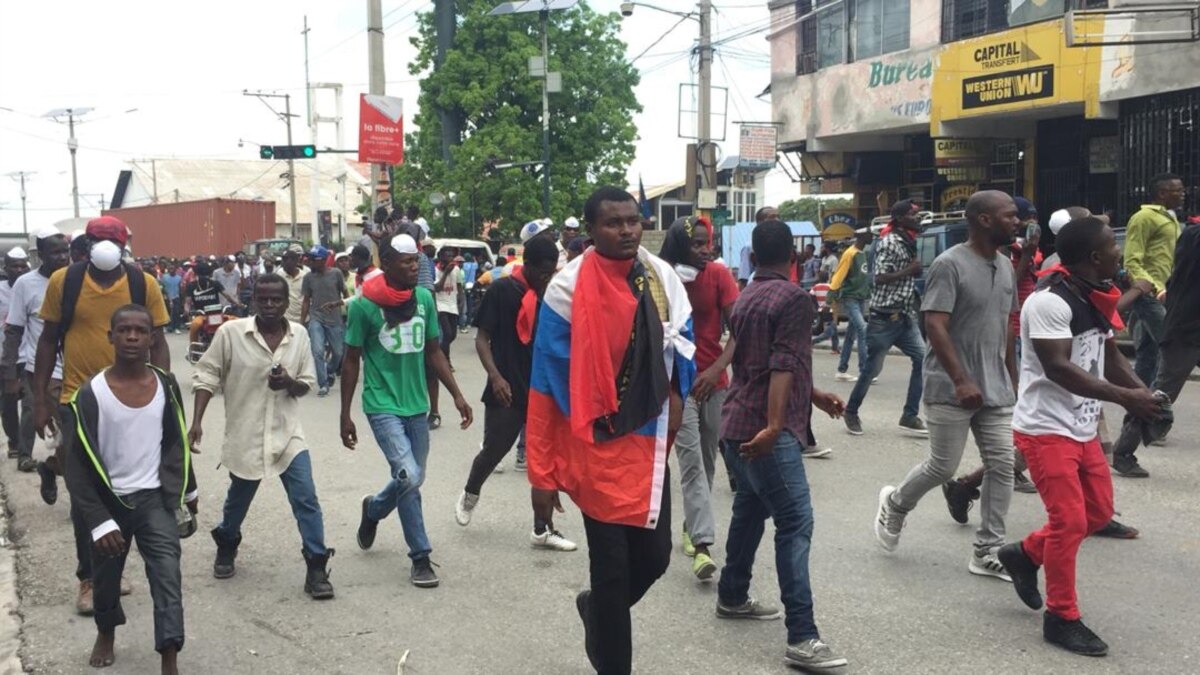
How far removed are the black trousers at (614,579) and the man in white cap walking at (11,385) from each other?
5904mm

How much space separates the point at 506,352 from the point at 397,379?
3.74ft

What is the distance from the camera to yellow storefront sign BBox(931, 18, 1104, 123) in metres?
18.9

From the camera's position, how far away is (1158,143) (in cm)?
1811

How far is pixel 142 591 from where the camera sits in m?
5.66

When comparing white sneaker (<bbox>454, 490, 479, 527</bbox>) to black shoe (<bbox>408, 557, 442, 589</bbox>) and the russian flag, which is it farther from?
the russian flag

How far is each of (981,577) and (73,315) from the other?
191 inches

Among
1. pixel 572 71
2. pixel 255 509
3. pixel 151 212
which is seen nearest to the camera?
pixel 255 509

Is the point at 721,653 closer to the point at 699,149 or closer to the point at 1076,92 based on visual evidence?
the point at 1076,92

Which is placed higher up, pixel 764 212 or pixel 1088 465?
pixel 764 212

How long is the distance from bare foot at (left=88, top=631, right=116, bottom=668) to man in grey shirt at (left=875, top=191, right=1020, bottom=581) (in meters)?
3.80

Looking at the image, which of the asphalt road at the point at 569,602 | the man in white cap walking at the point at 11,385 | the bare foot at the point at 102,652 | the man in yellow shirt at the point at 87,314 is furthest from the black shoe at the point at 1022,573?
the man in white cap walking at the point at 11,385

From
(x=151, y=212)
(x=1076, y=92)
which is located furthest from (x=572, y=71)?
(x=151, y=212)

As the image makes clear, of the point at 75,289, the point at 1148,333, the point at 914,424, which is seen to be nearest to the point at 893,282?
the point at 914,424

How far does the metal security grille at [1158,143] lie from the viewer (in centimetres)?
1745
